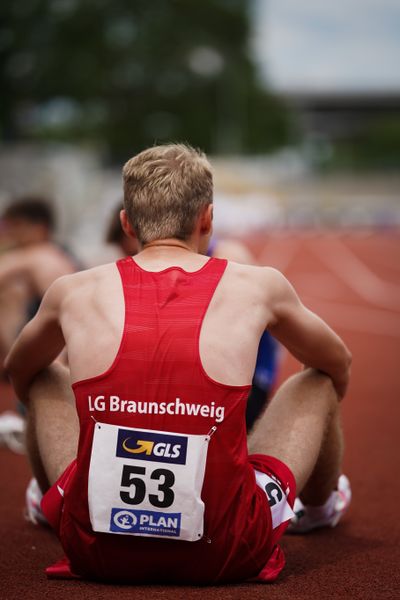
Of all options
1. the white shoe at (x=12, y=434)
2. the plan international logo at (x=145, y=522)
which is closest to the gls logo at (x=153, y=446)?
the plan international logo at (x=145, y=522)

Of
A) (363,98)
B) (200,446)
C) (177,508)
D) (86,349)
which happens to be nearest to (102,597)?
(177,508)

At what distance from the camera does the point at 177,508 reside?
2465 mm

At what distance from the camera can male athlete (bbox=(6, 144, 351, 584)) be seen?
2.47m

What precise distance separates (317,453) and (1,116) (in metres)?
31.2

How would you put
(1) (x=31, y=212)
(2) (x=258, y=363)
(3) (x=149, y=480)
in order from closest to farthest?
(3) (x=149, y=480) < (2) (x=258, y=363) < (1) (x=31, y=212)

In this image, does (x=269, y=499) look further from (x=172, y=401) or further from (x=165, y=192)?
(x=165, y=192)

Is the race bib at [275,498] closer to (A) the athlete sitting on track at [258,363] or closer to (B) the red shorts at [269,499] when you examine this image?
(B) the red shorts at [269,499]

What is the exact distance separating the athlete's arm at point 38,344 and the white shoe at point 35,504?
0.57 meters

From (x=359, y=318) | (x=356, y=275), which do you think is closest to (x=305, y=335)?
(x=359, y=318)

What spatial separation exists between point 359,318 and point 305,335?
9704 mm

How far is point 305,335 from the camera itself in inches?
112

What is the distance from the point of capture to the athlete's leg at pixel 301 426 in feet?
9.54

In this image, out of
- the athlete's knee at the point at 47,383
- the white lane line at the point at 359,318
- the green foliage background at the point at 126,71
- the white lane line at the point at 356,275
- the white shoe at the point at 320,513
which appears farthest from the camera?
the green foliage background at the point at 126,71

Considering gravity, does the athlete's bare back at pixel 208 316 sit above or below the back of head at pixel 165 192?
below
